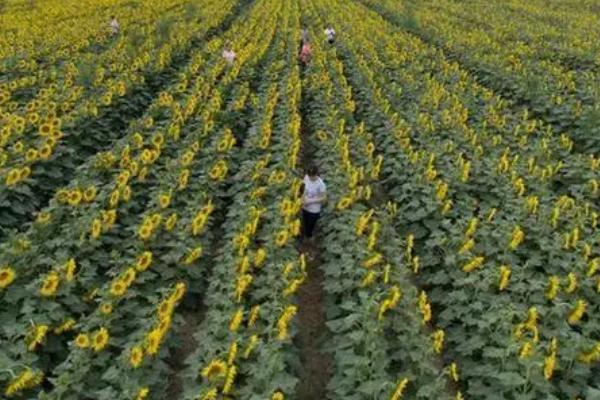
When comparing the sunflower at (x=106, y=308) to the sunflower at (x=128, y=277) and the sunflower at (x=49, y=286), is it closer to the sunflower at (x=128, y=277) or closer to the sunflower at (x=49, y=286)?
the sunflower at (x=128, y=277)

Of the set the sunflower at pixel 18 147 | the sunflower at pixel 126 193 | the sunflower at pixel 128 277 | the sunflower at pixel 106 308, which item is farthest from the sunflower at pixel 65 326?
the sunflower at pixel 18 147

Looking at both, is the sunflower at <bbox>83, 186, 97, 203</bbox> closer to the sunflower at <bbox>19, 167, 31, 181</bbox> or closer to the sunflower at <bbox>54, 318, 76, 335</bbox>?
the sunflower at <bbox>19, 167, 31, 181</bbox>

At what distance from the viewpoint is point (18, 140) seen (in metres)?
10.5

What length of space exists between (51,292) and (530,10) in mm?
31784

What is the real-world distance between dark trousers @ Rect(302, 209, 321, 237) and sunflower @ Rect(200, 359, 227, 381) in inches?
153

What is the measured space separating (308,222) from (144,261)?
8.88 ft

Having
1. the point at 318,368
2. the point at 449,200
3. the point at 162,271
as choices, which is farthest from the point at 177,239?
the point at 449,200

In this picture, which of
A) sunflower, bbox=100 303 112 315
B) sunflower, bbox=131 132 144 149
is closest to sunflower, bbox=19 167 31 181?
sunflower, bbox=131 132 144 149

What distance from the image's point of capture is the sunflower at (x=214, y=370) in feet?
17.3

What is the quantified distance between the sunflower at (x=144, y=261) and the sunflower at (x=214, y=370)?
194 centimetres

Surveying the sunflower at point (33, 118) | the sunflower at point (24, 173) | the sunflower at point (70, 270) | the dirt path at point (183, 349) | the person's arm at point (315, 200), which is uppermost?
the sunflower at point (33, 118)

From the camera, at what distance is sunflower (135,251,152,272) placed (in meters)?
6.95

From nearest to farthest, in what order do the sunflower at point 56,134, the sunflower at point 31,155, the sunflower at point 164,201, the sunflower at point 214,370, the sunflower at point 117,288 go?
the sunflower at point 214,370 < the sunflower at point 117,288 < the sunflower at point 164,201 < the sunflower at point 31,155 < the sunflower at point 56,134

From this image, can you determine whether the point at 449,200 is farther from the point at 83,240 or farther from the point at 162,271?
the point at 83,240
